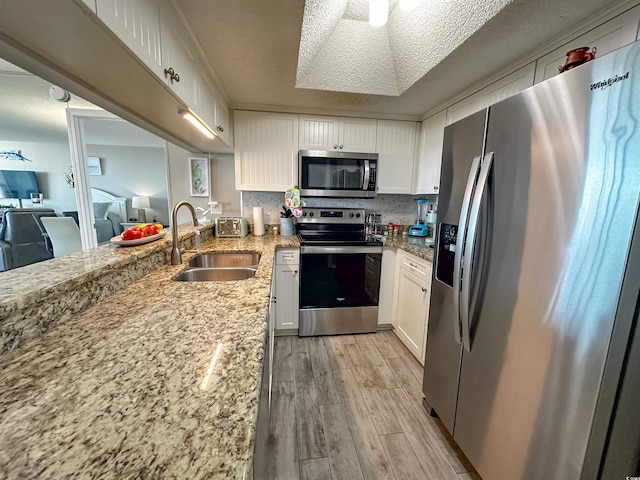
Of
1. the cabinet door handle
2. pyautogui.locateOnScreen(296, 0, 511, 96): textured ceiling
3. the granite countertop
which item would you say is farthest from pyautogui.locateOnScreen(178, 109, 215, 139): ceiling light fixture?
the granite countertop

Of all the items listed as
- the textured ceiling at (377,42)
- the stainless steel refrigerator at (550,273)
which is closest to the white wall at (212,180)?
the textured ceiling at (377,42)

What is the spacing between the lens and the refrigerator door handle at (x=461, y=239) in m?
1.15

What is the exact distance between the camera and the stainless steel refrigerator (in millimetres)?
712

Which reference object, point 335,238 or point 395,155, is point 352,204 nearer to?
point 335,238

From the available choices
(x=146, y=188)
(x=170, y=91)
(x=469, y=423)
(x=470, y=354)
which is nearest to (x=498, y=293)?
(x=470, y=354)

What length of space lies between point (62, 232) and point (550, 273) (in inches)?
188

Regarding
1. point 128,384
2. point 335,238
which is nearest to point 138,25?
point 128,384

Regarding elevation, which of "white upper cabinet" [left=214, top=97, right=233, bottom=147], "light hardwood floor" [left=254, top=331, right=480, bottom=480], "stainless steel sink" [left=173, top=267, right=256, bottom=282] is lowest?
"light hardwood floor" [left=254, top=331, right=480, bottom=480]

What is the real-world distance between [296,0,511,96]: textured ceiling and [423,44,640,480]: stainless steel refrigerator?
614 millimetres

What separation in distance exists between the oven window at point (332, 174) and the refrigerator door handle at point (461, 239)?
142 cm

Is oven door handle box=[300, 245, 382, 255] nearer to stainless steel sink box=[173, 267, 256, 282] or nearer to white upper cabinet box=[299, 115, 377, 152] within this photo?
stainless steel sink box=[173, 267, 256, 282]

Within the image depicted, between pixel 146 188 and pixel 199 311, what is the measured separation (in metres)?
6.55

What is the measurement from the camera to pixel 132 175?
5980mm

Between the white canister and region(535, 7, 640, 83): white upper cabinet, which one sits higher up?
region(535, 7, 640, 83): white upper cabinet
